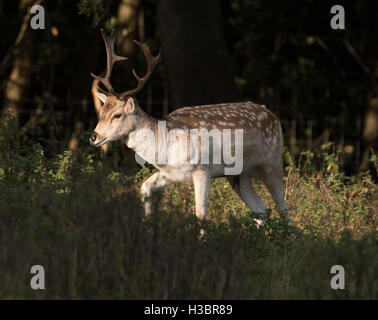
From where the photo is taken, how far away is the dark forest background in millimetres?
10453

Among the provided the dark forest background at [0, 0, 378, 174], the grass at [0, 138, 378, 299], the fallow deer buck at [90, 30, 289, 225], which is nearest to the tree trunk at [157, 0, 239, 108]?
the dark forest background at [0, 0, 378, 174]

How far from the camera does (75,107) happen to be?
14.3m

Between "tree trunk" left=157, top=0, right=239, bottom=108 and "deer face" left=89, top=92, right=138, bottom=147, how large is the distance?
10.1ft

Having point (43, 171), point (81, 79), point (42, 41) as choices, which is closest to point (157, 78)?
point (81, 79)

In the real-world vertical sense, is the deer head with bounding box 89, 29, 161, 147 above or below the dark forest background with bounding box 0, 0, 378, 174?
below

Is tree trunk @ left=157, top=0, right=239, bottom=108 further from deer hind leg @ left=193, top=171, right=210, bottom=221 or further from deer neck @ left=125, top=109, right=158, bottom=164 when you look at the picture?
deer hind leg @ left=193, top=171, right=210, bottom=221

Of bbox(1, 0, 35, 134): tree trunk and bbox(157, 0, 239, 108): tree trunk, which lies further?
bbox(1, 0, 35, 134): tree trunk

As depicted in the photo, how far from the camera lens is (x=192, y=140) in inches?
281

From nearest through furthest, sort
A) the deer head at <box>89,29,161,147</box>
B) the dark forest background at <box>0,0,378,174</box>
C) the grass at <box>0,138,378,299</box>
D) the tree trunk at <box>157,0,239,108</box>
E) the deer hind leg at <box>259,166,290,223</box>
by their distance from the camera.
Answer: the grass at <box>0,138,378,299</box> < the deer head at <box>89,29,161,147</box> < the deer hind leg at <box>259,166,290,223</box> < the tree trunk at <box>157,0,239,108</box> < the dark forest background at <box>0,0,378,174</box>

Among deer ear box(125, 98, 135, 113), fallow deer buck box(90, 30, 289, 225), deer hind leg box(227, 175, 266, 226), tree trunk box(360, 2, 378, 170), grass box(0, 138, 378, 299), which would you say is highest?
tree trunk box(360, 2, 378, 170)

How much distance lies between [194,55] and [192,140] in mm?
3444

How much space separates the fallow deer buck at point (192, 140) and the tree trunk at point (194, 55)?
2.51m
